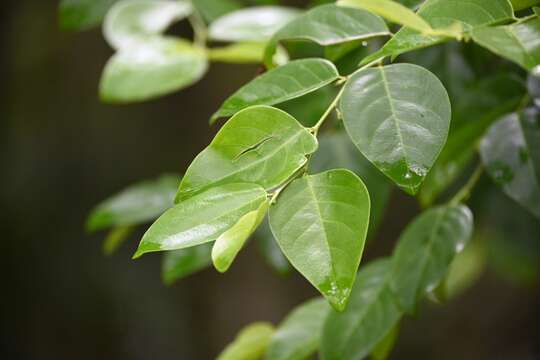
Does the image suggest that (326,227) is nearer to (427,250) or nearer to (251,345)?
Answer: (427,250)

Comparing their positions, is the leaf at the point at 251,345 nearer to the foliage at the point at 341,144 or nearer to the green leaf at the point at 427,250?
the foliage at the point at 341,144

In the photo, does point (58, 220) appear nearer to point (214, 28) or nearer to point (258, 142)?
point (214, 28)

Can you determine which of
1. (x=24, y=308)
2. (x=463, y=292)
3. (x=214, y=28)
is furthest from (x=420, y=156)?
(x=24, y=308)

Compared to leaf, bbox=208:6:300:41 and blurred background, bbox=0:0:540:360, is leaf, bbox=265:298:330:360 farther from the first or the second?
blurred background, bbox=0:0:540:360

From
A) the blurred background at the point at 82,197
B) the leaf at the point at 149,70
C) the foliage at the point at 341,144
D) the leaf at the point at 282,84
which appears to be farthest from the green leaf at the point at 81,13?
the blurred background at the point at 82,197

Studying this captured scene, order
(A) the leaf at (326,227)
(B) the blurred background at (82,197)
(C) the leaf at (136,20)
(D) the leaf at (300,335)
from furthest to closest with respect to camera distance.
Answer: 1. (B) the blurred background at (82,197)
2. (C) the leaf at (136,20)
3. (D) the leaf at (300,335)
4. (A) the leaf at (326,227)

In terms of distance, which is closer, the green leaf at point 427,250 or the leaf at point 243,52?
the green leaf at point 427,250
